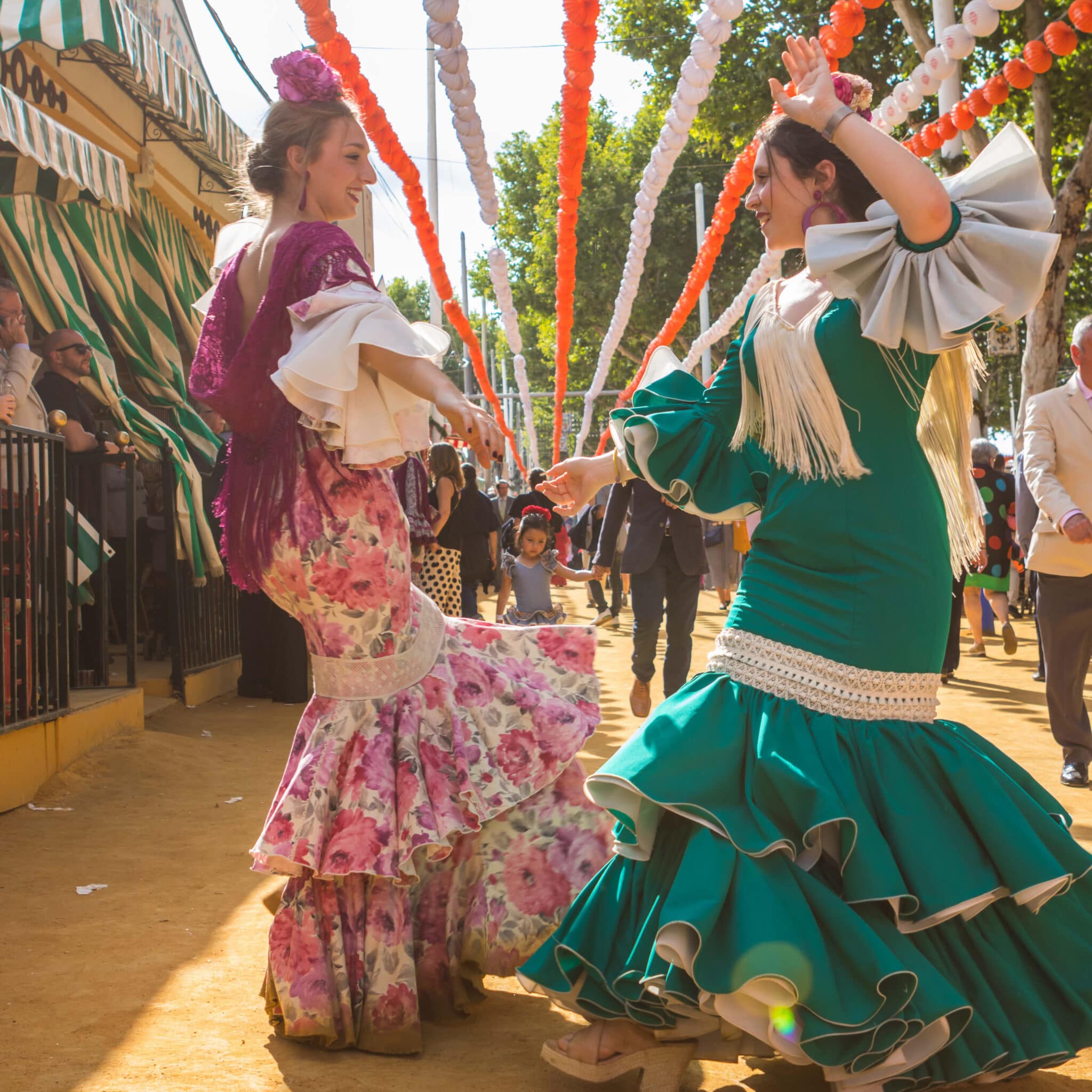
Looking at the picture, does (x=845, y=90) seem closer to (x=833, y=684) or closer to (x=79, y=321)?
(x=833, y=684)

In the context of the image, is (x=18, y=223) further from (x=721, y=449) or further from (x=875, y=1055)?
(x=875, y=1055)

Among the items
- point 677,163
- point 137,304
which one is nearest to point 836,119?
point 137,304

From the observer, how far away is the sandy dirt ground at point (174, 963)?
275cm

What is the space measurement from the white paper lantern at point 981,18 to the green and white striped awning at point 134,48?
5091 mm

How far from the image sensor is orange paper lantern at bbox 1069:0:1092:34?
796 cm

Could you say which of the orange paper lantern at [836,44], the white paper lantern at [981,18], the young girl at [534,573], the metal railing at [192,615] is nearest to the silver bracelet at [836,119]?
the orange paper lantern at [836,44]

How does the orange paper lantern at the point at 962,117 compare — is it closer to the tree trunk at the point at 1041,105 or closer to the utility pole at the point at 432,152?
the tree trunk at the point at 1041,105

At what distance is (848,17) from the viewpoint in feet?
25.7

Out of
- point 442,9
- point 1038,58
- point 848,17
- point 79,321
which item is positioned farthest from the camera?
point 1038,58

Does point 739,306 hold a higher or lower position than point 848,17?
lower

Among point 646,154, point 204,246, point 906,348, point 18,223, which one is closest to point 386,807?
point 906,348

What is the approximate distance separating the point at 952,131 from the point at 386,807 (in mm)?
8199

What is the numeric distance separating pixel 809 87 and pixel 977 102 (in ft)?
25.5

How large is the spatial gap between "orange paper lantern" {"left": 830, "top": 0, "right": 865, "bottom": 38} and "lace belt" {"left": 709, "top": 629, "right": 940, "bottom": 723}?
6.45m
